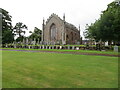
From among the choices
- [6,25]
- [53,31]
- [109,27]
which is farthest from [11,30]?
[109,27]

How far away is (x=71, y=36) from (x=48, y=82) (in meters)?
66.6

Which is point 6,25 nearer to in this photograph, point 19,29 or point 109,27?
point 19,29

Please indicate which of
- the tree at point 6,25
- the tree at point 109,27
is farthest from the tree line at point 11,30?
the tree at point 109,27

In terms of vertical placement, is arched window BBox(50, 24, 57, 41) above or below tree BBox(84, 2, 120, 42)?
above

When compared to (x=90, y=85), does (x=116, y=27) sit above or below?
above

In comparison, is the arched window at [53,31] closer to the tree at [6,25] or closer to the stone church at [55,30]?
the stone church at [55,30]

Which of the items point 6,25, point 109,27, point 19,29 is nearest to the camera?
point 109,27

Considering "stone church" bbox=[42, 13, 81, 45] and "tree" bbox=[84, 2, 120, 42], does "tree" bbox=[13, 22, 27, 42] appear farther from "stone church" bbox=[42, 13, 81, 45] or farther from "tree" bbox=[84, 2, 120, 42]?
"tree" bbox=[84, 2, 120, 42]

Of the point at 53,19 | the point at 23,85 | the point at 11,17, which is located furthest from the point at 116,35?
the point at 11,17

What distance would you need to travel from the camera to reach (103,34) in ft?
75.2

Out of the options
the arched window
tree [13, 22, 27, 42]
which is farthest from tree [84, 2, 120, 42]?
tree [13, 22, 27, 42]

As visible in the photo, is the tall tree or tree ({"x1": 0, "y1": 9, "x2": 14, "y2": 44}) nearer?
tree ({"x1": 0, "y1": 9, "x2": 14, "y2": 44})

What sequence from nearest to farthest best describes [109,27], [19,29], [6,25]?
1. [109,27]
2. [6,25]
3. [19,29]

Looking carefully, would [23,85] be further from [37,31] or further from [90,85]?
[37,31]
